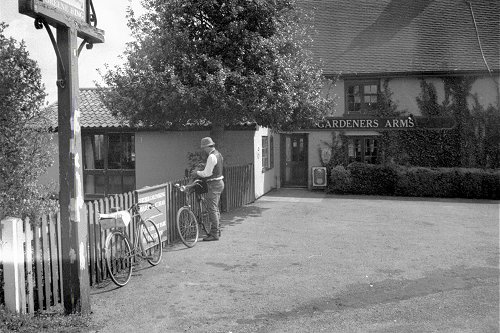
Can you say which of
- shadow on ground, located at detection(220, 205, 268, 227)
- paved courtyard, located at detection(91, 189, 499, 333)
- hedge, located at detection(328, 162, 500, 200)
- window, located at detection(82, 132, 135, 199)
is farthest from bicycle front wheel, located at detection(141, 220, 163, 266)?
hedge, located at detection(328, 162, 500, 200)

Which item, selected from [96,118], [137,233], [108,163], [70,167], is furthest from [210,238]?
[96,118]

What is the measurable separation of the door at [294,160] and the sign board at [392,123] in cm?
147

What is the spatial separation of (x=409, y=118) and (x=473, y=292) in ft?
48.2

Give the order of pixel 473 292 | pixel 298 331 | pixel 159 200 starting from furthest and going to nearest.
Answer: pixel 159 200 < pixel 473 292 < pixel 298 331

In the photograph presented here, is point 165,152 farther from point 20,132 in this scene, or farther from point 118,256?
point 20,132

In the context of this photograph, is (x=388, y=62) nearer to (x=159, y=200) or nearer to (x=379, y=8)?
(x=379, y=8)

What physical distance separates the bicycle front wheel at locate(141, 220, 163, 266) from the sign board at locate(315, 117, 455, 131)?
13.2 m

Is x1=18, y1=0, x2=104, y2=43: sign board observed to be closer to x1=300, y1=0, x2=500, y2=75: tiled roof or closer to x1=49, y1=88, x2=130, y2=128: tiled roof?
x1=49, y1=88, x2=130, y2=128: tiled roof

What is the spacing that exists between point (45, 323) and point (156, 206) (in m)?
3.75

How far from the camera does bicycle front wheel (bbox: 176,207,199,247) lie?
920 centimetres

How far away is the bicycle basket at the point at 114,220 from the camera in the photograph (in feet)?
21.6

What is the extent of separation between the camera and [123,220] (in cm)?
671

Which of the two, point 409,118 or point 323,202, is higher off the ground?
point 409,118

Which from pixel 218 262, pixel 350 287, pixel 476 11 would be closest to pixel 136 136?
pixel 218 262
